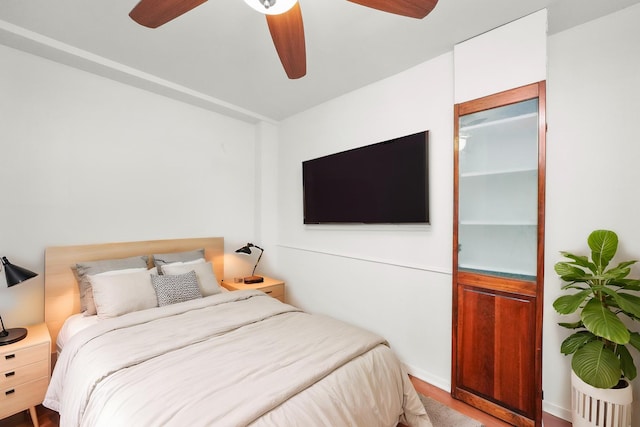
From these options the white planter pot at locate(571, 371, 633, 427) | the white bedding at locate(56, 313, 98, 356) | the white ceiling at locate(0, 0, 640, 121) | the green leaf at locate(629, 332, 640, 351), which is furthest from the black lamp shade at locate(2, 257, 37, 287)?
the green leaf at locate(629, 332, 640, 351)

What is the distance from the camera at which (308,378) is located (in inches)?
51.7

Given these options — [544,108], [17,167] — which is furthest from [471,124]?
[17,167]

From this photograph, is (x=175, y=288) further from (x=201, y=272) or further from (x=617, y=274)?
(x=617, y=274)

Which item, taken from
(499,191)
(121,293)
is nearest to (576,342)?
(499,191)

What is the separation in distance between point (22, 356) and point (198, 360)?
1.27 metres

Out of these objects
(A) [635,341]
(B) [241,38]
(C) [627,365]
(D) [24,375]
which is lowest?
(D) [24,375]

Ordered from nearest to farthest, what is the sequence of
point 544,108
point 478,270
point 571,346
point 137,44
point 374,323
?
point 571,346
point 544,108
point 478,270
point 137,44
point 374,323

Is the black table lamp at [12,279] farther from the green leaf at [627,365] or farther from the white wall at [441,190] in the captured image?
the green leaf at [627,365]

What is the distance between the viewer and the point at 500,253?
6.22 feet

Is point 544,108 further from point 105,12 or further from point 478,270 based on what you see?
point 105,12

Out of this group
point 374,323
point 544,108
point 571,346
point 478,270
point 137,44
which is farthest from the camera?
point 374,323

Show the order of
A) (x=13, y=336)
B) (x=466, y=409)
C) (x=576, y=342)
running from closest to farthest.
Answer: (x=576, y=342)
(x=13, y=336)
(x=466, y=409)

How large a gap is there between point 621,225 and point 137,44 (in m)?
3.55

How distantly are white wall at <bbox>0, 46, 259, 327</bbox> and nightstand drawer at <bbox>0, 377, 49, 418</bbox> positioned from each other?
2.16 ft
